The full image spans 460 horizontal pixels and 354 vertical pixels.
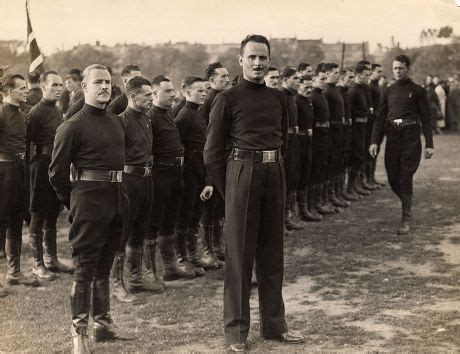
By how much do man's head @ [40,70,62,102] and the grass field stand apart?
2102 millimetres

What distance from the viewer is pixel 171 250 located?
7.29m

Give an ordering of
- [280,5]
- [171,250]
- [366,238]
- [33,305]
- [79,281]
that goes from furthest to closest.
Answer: [280,5], [366,238], [171,250], [33,305], [79,281]

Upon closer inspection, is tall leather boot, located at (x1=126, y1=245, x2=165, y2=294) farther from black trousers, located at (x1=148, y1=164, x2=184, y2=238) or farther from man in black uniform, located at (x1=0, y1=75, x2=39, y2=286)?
man in black uniform, located at (x1=0, y1=75, x2=39, y2=286)

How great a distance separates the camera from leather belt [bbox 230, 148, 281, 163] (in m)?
4.96

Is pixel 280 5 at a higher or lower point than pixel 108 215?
higher

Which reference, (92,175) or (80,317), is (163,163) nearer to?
(92,175)

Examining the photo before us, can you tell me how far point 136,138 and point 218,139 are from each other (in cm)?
152

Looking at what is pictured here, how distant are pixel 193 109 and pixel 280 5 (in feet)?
13.7

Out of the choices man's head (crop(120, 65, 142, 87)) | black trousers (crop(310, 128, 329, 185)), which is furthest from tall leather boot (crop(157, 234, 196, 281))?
black trousers (crop(310, 128, 329, 185))

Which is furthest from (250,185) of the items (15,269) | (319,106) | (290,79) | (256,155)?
(319,106)

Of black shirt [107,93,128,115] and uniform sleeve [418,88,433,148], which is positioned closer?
black shirt [107,93,128,115]


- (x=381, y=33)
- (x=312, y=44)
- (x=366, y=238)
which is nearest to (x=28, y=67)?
(x=366, y=238)

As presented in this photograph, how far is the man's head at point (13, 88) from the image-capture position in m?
6.73

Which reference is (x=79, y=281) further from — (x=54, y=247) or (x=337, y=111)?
(x=337, y=111)
